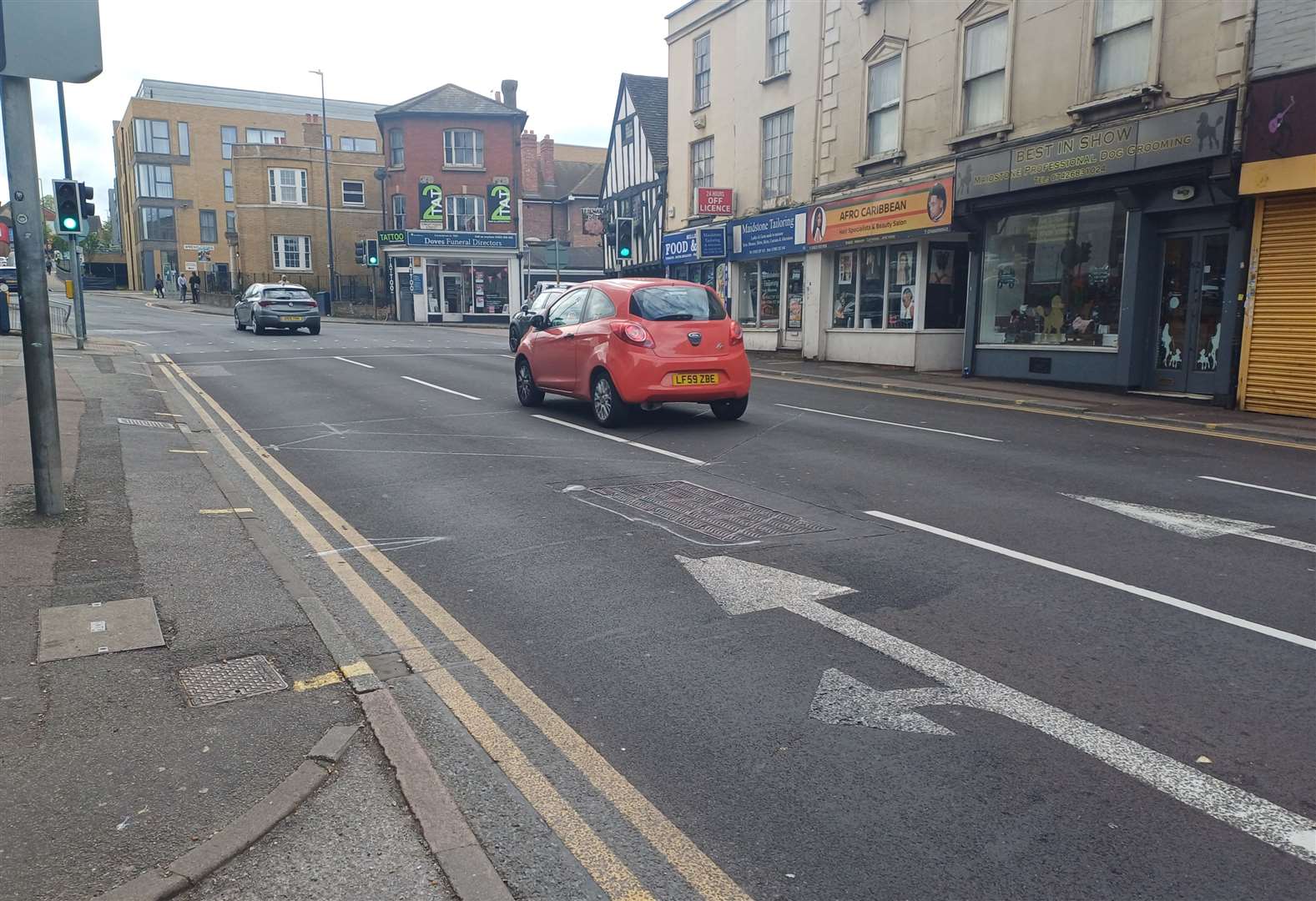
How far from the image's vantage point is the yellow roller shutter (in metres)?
13.6

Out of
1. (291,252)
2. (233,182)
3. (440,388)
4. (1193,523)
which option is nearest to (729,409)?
(440,388)

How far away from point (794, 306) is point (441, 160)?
32.5m

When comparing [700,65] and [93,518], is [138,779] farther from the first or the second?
[700,65]

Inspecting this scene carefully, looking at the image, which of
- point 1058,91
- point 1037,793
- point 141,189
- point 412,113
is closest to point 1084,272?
point 1058,91

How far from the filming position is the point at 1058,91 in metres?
17.2

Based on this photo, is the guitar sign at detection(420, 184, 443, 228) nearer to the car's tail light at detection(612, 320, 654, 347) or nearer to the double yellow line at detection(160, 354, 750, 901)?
the car's tail light at detection(612, 320, 654, 347)

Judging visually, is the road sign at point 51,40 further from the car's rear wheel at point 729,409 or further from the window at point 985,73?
the window at point 985,73

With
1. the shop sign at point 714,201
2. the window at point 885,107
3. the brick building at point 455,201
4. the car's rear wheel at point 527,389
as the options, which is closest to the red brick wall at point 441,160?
the brick building at point 455,201

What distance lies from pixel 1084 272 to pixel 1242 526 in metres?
11.3

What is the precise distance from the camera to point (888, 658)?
479 centimetres

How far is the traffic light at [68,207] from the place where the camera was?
20.8 metres

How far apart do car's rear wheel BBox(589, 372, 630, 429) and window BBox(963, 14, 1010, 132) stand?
10.9 m

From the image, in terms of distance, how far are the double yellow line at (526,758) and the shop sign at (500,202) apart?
48.4 metres

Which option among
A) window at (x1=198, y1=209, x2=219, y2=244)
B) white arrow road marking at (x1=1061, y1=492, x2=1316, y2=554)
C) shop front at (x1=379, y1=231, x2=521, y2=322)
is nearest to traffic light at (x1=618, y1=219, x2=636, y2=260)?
white arrow road marking at (x1=1061, y1=492, x2=1316, y2=554)
